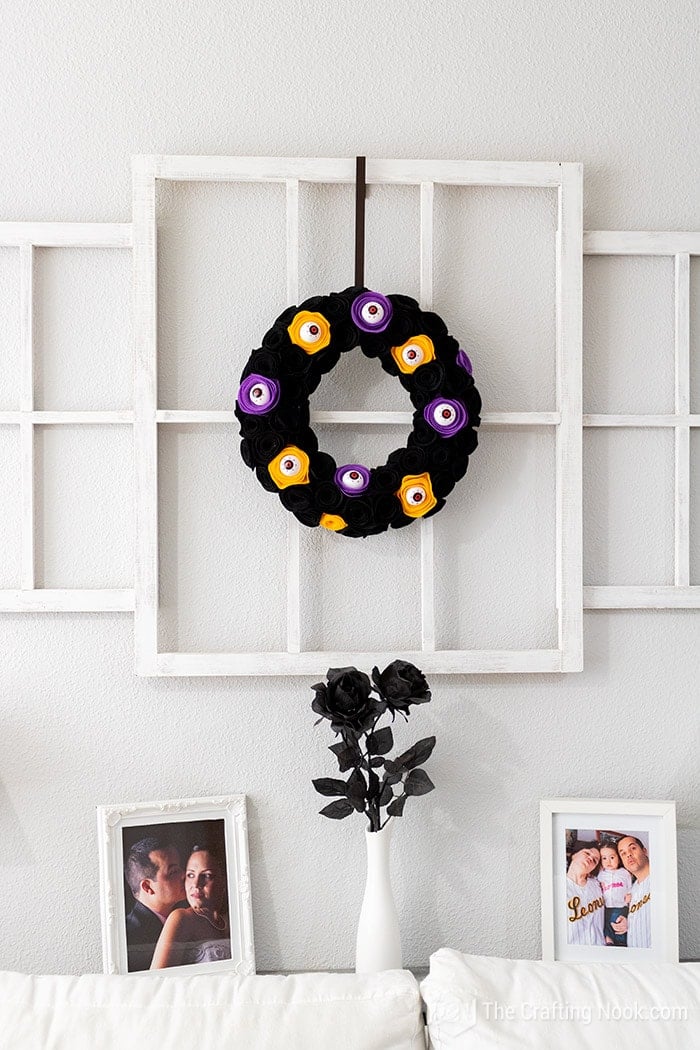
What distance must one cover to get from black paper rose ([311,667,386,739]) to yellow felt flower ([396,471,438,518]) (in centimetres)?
26

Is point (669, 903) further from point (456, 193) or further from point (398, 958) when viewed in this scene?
point (456, 193)

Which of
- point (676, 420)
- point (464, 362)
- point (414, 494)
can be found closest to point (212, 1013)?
point (414, 494)

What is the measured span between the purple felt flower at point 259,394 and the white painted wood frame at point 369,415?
0.06m

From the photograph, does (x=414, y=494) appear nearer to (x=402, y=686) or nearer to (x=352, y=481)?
(x=352, y=481)

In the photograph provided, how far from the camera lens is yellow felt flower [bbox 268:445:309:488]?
1.34 meters

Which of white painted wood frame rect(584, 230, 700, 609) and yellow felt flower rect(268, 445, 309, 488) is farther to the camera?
white painted wood frame rect(584, 230, 700, 609)

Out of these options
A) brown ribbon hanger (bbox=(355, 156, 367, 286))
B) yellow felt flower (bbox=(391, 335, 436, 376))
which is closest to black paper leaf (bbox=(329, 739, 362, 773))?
yellow felt flower (bbox=(391, 335, 436, 376))

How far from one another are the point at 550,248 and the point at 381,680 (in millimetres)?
731

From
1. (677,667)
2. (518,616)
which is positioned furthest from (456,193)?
(677,667)

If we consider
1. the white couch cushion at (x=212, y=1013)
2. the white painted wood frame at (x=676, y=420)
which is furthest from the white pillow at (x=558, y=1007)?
the white painted wood frame at (x=676, y=420)

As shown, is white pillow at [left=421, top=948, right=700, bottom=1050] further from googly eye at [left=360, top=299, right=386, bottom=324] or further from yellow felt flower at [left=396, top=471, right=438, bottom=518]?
googly eye at [left=360, top=299, right=386, bottom=324]

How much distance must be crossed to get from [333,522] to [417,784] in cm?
40

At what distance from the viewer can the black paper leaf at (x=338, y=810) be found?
1.33 m

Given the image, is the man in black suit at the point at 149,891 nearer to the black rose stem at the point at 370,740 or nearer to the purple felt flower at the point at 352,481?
the black rose stem at the point at 370,740
